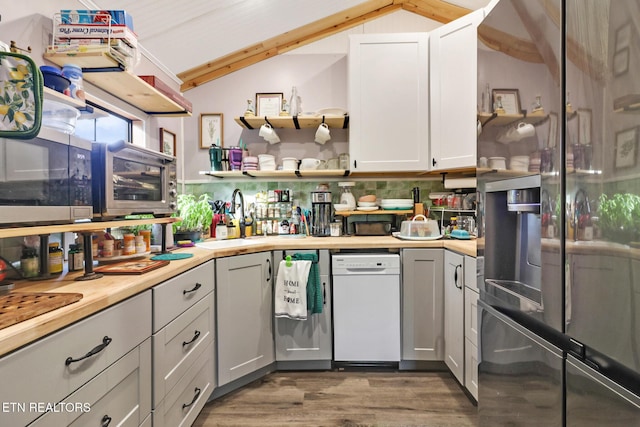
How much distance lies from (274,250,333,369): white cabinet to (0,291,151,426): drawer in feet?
3.79

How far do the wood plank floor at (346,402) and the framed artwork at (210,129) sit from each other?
2049 mm

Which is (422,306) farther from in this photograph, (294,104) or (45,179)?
(45,179)

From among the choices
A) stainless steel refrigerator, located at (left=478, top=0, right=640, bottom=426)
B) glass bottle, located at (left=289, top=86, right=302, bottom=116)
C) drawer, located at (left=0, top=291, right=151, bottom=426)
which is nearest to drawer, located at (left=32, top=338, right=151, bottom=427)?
drawer, located at (left=0, top=291, right=151, bottom=426)

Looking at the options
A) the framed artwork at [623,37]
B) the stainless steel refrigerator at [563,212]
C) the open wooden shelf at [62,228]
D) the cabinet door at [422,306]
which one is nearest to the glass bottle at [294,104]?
the cabinet door at [422,306]

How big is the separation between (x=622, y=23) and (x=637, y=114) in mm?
190

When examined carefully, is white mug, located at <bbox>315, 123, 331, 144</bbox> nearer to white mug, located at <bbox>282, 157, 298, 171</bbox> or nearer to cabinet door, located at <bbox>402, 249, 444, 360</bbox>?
white mug, located at <bbox>282, 157, 298, 171</bbox>

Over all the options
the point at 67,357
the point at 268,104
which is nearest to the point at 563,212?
the point at 67,357

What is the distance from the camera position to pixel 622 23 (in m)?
0.62

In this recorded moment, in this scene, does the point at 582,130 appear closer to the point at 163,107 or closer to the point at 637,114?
the point at 637,114

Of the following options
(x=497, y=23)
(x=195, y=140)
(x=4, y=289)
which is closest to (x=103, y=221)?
(x=4, y=289)

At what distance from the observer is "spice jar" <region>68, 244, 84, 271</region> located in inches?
51.8

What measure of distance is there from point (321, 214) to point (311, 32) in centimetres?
165

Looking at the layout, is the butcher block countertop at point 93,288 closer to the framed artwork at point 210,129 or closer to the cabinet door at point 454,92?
the cabinet door at point 454,92

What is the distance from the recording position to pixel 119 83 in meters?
1.75
